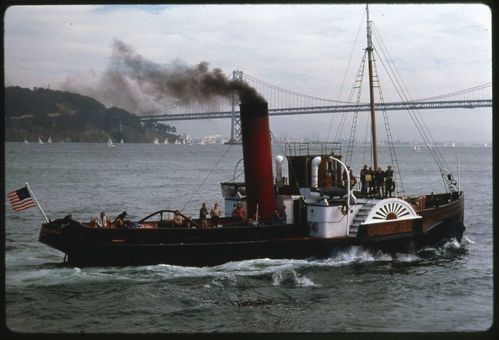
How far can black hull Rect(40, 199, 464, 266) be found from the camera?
15.9 m

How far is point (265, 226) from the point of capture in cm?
1678

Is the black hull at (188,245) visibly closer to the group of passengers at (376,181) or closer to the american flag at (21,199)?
the american flag at (21,199)

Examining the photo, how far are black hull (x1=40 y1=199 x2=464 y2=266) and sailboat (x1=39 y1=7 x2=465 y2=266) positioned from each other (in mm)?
25

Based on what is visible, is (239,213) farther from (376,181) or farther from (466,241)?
(466,241)

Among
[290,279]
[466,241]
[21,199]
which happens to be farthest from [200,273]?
[466,241]

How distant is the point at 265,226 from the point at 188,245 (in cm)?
211

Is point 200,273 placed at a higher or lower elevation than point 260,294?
higher

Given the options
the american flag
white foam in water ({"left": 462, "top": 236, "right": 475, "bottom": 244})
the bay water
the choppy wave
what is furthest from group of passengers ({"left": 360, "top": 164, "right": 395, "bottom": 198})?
the american flag

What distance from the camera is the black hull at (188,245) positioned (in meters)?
15.9

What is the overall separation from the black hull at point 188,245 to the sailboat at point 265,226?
25 mm

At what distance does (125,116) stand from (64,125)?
9065mm

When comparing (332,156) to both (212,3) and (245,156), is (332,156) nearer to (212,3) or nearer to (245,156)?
(245,156)

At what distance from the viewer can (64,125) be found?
8575cm

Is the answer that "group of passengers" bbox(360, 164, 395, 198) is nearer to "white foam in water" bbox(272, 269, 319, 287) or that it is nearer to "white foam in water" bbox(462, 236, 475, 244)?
"white foam in water" bbox(272, 269, 319, 287)
